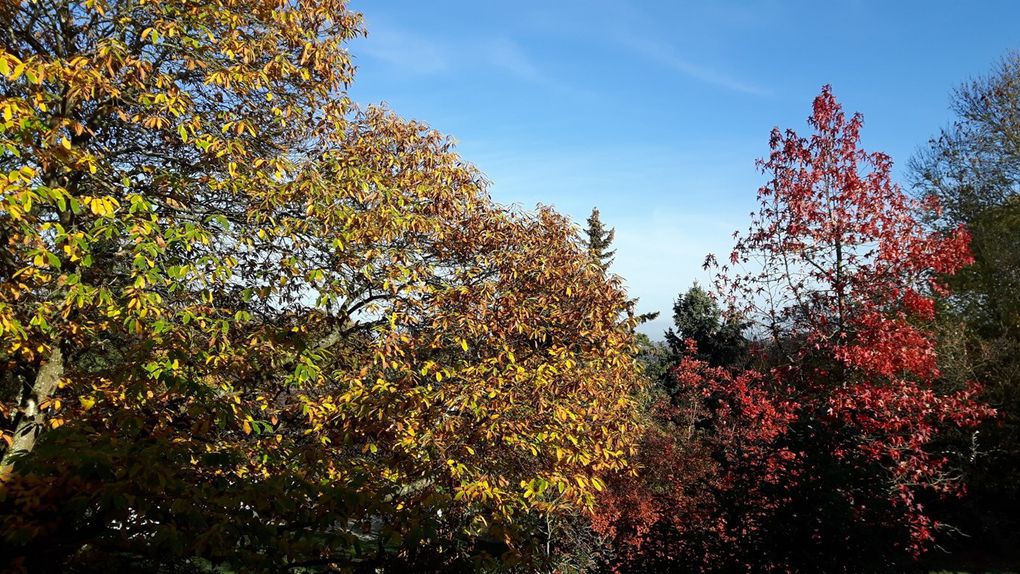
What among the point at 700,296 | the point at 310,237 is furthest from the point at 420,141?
the point at 700,296

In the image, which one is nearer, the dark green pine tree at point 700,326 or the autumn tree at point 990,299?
the autumn tree at point 990,299

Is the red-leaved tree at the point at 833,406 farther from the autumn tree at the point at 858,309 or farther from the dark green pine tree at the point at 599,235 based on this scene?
the dark green pine tree at the point at 599,235

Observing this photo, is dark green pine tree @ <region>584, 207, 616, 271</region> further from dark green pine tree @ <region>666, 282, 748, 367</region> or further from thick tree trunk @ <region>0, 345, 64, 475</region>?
thick tree trunk @ <region>0, 345, 64, 475</region>

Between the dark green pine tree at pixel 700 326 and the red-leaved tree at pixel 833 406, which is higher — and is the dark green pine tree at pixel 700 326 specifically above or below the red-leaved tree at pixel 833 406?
above

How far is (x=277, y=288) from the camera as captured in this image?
8000 mm

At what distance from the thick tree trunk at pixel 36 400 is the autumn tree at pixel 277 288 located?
4 centimetres

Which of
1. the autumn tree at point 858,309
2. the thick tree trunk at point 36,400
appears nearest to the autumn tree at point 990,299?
the autumn tree at point 858,309

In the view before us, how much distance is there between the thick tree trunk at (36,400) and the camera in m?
6.67

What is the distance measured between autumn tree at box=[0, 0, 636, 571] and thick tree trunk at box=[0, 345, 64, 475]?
0.04 metres

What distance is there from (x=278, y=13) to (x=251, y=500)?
6.26m

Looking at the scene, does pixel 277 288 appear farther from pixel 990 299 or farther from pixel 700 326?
pixel 700 326

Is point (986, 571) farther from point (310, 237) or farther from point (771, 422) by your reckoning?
point (310, 237)

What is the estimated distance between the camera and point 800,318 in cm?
1072

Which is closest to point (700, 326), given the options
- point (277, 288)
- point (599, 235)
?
point (599, 235)
